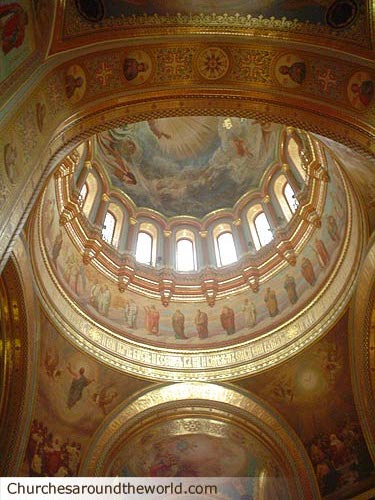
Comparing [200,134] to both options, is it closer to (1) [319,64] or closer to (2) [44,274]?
(2) [44,274]

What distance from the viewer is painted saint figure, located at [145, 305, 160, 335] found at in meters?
16.5

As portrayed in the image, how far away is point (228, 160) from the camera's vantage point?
19922 millimetres

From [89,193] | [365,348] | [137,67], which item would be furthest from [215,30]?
[89,193]

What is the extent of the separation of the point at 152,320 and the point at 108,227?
356cm

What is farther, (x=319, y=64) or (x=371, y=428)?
(x=371, y=428)

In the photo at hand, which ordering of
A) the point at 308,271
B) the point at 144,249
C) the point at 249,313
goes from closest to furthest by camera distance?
the point at 308,271 → the point at 249,313 → the point at 144,249

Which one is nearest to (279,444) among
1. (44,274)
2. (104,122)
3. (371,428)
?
(371,428)

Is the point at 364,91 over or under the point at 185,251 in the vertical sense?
under

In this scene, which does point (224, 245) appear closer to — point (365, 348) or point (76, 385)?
point (365, 348)

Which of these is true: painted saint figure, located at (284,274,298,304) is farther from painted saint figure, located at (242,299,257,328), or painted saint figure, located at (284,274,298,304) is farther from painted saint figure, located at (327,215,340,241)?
painted saint figure, located at (327,215,340,241)

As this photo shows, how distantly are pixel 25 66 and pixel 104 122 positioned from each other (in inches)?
80.5

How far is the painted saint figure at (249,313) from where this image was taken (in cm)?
1642

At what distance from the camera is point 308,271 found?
15742mm

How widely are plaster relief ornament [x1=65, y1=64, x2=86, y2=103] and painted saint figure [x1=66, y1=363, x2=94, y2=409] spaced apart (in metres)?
7.17
